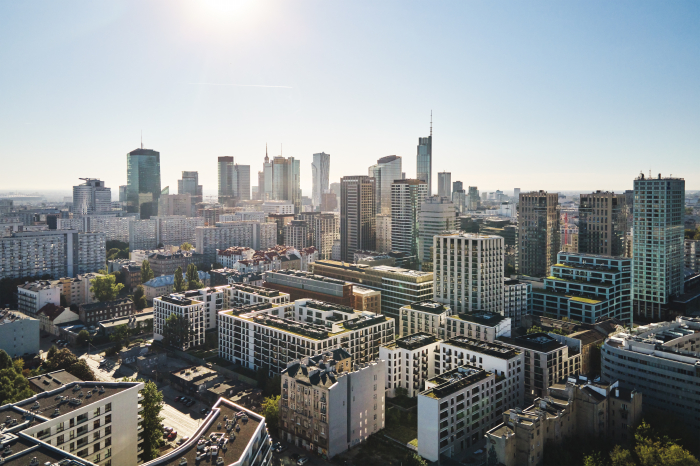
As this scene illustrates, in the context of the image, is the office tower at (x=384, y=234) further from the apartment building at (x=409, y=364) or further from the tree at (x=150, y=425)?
the tree at (x=150, y=425)

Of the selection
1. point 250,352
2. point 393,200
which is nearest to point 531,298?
point 250,352

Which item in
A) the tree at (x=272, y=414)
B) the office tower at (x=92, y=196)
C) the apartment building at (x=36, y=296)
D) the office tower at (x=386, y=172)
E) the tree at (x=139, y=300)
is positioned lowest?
the tree at (x=272, y=414)

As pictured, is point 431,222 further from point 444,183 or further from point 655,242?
point 444,183

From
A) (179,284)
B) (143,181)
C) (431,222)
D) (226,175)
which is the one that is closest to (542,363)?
(431,222)

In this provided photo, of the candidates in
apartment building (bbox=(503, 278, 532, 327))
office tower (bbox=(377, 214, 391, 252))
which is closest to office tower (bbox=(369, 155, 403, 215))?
office tower (bbox=(377, 214, 391, 252))

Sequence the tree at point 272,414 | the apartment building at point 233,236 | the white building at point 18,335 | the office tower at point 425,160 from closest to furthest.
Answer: the tree at point 272,414 < the white building at point 18,335 < the apartment building at point 233,236 < the office tower at point 425,160

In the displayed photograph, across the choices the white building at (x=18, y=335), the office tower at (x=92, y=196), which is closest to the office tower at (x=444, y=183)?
the office tower at (x=92, y=196)
